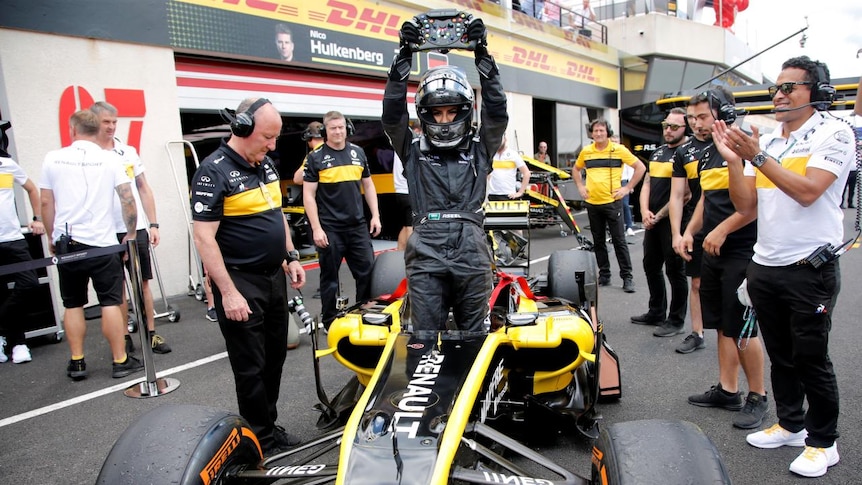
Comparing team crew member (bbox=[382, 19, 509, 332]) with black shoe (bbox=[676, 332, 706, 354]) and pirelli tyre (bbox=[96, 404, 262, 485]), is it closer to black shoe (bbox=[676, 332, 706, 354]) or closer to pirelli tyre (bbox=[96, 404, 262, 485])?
pirelli tyre (bbox=[96, 404, 262, 485])

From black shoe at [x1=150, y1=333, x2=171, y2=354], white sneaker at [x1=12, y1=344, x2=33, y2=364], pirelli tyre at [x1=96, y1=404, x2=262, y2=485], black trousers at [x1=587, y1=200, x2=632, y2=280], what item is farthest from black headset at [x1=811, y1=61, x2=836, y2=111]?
white sneaker at [x1=12, y1=344, x2=33, y2=364]

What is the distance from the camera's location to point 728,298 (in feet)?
11.5

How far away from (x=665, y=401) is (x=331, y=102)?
290 inches

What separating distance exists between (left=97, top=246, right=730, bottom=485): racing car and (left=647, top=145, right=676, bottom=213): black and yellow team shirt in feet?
8.09

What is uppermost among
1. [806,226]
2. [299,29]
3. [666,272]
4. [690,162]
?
[299,29]

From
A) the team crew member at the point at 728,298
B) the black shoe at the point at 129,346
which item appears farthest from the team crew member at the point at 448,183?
the black shoe at the point at 129,346

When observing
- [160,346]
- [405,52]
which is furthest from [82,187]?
[405,52]

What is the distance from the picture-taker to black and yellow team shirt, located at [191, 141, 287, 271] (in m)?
2.83

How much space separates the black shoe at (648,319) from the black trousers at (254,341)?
3.68 m

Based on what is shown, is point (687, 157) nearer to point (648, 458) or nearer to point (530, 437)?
point (530, 437)

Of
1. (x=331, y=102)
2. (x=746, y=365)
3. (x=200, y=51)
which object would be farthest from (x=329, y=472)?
(x=331, y=102)

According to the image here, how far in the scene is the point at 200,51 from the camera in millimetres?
→ 7555

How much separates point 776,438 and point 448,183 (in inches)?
87.2

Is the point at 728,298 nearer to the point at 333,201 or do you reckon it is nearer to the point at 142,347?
the point at 333,201
